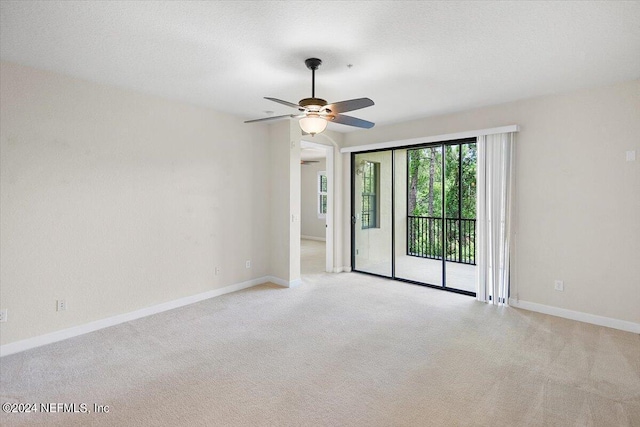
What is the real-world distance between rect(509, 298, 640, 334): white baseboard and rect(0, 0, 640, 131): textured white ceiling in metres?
2.57

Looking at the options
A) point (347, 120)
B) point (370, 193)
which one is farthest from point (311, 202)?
point (347, 120)

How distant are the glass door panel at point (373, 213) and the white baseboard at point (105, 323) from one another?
225 cm

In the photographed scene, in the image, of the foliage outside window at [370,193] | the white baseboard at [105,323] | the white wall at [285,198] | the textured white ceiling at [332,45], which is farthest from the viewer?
the foliage outside window at [370,193]

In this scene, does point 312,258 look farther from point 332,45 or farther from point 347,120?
point 332,45

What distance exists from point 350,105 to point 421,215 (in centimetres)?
323

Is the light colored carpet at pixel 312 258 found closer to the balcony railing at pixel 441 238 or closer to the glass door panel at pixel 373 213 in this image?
the glass door panel at pixel 373 213

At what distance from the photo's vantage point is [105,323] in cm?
367

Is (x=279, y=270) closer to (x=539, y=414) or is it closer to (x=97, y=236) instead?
(x=97, y=236)

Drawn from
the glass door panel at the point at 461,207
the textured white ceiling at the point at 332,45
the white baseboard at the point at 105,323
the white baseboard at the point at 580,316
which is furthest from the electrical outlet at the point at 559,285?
the white baseboard at the point at 105,323

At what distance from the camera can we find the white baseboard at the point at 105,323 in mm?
3105


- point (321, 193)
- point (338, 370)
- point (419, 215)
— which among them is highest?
point (321, 193)

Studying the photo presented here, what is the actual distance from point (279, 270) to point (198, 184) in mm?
1859

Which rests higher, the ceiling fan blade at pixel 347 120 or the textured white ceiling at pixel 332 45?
the textured white ceiling at pixel 332 45

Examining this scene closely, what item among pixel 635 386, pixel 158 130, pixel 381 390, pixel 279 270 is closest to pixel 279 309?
pixel 279 270
